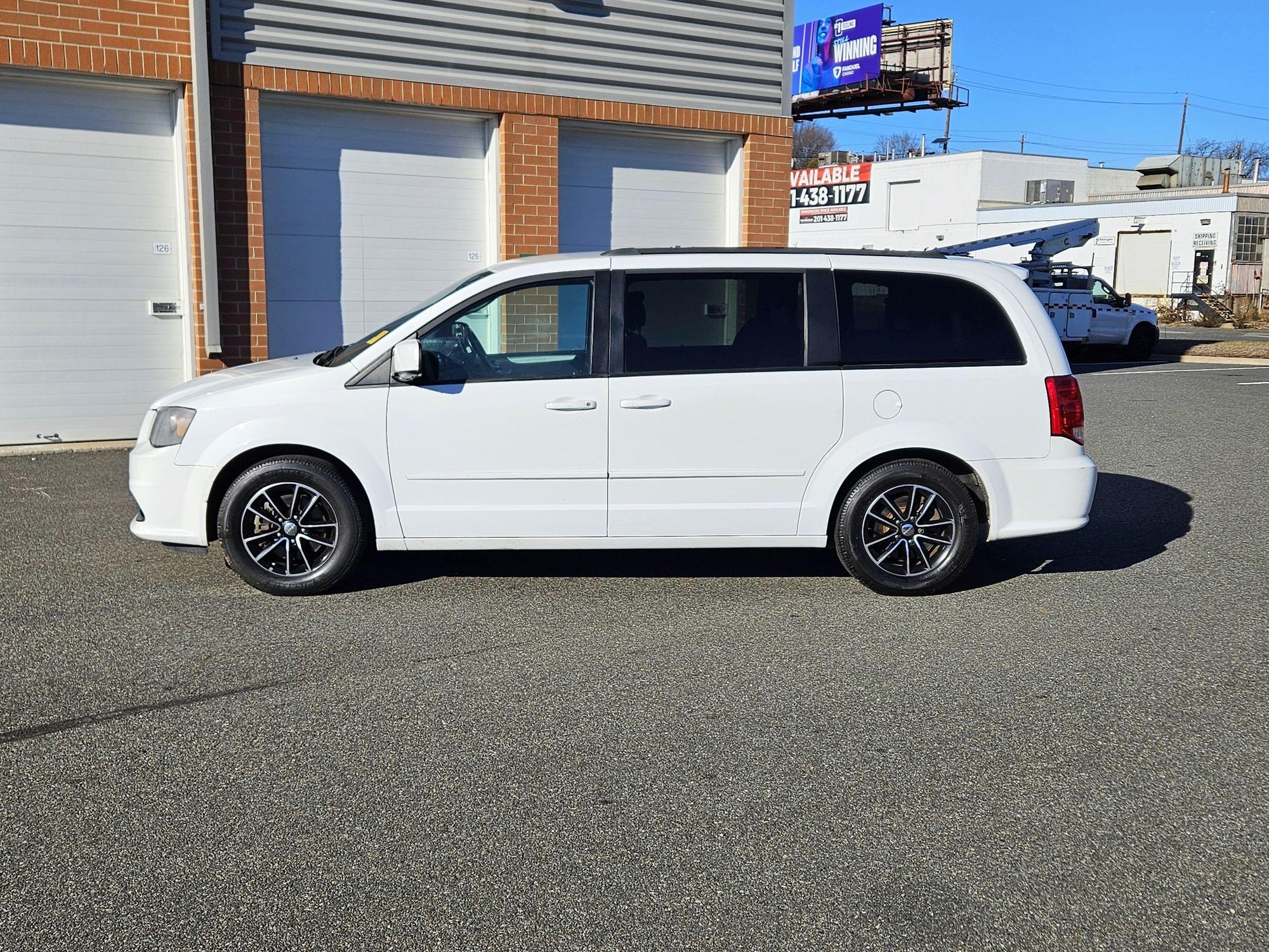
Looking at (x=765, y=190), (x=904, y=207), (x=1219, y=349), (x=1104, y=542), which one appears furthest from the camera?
(x=904, y=207)

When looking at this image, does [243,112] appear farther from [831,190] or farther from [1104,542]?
[831,190]

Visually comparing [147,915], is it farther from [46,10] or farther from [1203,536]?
[46,10]

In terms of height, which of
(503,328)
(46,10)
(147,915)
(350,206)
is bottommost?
(147,915)

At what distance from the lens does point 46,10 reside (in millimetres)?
10570

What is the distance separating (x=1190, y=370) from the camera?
22219mm

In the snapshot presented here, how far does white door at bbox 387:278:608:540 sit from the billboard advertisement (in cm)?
5522

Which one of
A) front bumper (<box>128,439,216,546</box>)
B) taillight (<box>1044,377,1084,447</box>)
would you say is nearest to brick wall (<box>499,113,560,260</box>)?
front bumper (<box>128,439,216,546</box>)

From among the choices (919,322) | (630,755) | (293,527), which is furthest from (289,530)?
(919,322)

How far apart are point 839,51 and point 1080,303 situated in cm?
2815

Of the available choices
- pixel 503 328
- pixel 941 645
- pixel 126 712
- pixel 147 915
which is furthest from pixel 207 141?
pixel 147 915

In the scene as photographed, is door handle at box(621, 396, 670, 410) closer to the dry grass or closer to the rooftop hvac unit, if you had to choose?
the dry grass

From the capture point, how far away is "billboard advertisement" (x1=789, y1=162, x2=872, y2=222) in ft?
196

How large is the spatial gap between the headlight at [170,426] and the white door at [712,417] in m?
2.26

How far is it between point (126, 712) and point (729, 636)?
107 inches
